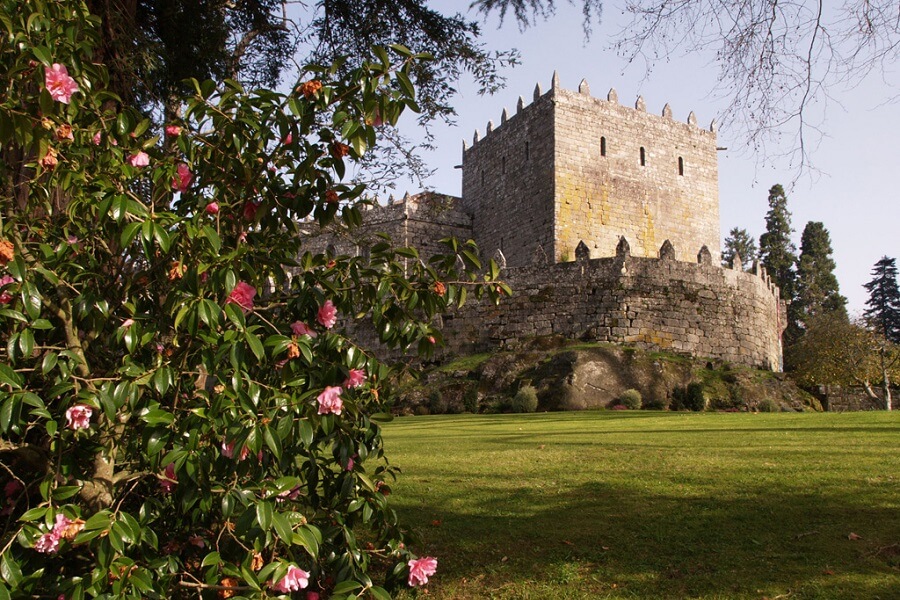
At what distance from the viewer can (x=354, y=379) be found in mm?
3080

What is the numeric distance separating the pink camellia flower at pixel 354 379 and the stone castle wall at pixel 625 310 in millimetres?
18073

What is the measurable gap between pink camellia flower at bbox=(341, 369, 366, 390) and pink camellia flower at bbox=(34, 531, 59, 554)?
3.86 ft

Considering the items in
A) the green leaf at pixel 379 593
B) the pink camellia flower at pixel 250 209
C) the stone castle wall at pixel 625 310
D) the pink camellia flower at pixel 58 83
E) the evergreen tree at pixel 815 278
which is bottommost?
the green leaf at pixel 379 593

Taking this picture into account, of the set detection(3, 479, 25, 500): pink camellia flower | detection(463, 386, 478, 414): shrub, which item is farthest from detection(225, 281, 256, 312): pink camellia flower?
detection(463, 386, 478, 414): shrub

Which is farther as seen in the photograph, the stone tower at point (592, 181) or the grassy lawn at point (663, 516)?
the stone tower at point (592, 181)

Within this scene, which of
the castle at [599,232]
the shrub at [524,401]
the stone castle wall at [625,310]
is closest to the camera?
the shrub at [524,401]

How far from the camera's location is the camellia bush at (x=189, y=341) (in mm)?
2693

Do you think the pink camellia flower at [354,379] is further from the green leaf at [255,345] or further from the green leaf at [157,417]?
the green leaf at [157,417]

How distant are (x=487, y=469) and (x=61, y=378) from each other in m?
5.19

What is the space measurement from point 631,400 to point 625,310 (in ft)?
12.3

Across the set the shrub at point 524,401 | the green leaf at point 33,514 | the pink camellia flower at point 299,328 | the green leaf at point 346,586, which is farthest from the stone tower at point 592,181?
the green leaf at point 33,514

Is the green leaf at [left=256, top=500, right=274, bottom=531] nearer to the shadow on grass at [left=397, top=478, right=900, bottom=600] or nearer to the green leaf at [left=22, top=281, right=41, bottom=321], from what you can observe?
the green leaf at [left=22, top=281, right=41, bottom=321]

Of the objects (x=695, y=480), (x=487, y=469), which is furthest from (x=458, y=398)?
(x=695, y=480)

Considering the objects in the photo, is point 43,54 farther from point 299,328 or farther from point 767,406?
point 767,406
